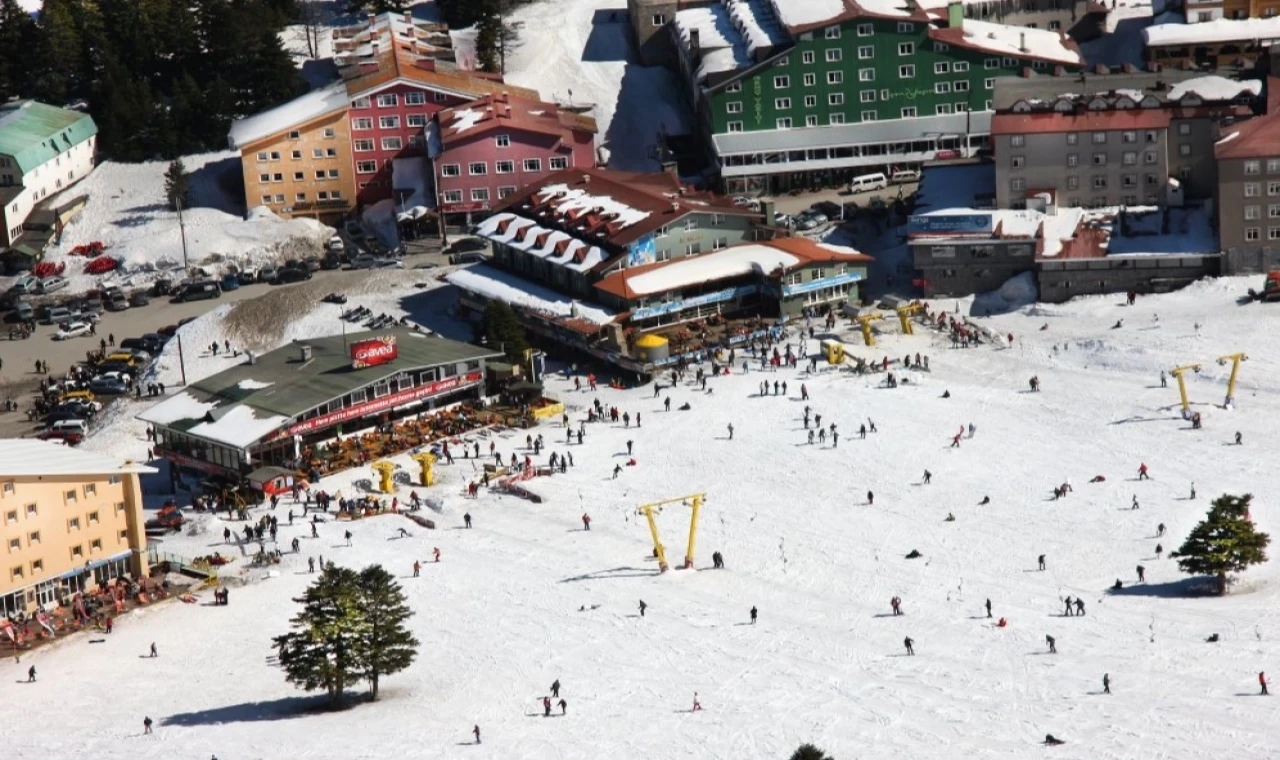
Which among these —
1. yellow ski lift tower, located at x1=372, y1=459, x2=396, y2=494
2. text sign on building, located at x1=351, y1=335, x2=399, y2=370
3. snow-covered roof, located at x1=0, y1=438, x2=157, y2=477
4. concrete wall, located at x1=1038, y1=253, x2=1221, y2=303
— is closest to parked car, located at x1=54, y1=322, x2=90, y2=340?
text sign on building, located at x1=351, y1=335, x2=399, y2=370

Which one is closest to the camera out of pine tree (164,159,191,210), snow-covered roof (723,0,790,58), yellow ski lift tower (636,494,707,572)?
yellow ski lift tower (636,494,707,572)

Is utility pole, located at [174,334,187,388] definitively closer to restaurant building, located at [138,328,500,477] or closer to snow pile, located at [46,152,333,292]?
restaurant building, located at [138,328,500,477]

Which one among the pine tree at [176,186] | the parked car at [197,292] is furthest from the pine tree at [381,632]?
the pine tree at [176,186]

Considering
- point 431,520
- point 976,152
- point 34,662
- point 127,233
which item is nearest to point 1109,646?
point 431,520

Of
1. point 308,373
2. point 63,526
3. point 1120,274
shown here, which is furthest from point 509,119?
point 63,526

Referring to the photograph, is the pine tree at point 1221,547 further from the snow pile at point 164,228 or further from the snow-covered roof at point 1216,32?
the snow pile at point 164,228
